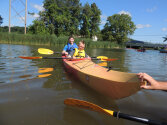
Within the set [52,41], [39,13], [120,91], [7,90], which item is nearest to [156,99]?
[120,91]

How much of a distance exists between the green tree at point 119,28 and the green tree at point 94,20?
6.14 m

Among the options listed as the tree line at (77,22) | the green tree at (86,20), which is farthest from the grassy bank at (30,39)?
the green tree at (86,20)

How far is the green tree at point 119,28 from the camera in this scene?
4325 centimetres

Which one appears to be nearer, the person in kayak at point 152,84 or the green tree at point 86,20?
the person in kayak at point 152,84

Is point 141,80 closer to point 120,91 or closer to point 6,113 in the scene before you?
point 120,91

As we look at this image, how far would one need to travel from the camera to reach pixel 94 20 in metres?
40.2

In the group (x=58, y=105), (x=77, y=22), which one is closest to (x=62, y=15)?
(x=77, y=22)

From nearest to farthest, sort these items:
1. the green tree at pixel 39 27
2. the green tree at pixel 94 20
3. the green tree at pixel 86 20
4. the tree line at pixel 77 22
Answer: the green tree at pixel 39 27 < the tree line at pixel 77 22 < the green tree at pixel 86 20 < the green tree at pixel 94 20

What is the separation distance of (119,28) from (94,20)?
995 centimetres

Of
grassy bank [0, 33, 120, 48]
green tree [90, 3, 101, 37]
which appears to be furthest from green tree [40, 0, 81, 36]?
grassy bank [0, 33, 120, 48]

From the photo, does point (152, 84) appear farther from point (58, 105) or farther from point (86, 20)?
point (86, 20)

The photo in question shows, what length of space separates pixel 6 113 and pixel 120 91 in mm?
2030

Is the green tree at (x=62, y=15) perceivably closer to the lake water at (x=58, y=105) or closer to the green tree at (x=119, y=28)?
the green tree at (x=119, y=28)

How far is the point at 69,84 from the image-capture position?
3936mm
